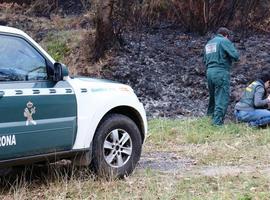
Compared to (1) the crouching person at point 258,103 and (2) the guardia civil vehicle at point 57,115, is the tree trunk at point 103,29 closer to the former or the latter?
(1) the crouching person at point 258,103

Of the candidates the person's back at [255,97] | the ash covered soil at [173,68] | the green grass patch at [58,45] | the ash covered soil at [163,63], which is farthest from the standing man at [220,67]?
the green grass patch at [58,45]

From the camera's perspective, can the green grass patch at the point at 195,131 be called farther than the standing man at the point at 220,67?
No

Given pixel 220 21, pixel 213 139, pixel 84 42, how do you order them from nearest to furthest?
1. pixel 213 139
2. pixel 84 42
3. pixel 220 21

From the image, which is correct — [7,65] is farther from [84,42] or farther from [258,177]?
[84,42]

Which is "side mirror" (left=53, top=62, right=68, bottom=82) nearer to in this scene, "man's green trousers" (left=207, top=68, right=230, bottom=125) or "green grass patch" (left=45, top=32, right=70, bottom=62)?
"man's green trousers" (left=207, top=68, right=230, bottom=125)

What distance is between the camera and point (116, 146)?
6.29 m

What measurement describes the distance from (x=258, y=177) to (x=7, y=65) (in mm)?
2990

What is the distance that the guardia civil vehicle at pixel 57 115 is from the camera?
5.24m

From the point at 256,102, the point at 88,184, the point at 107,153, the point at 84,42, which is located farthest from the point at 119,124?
the point at 84,42

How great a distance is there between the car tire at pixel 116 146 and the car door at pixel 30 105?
0.42 meters

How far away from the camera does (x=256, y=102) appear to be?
9469mm

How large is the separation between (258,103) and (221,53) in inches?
51.0

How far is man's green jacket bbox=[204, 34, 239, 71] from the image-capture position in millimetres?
10062

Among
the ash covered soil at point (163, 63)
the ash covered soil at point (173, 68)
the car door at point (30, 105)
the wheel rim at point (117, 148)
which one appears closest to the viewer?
the car door at point (30, 105)
